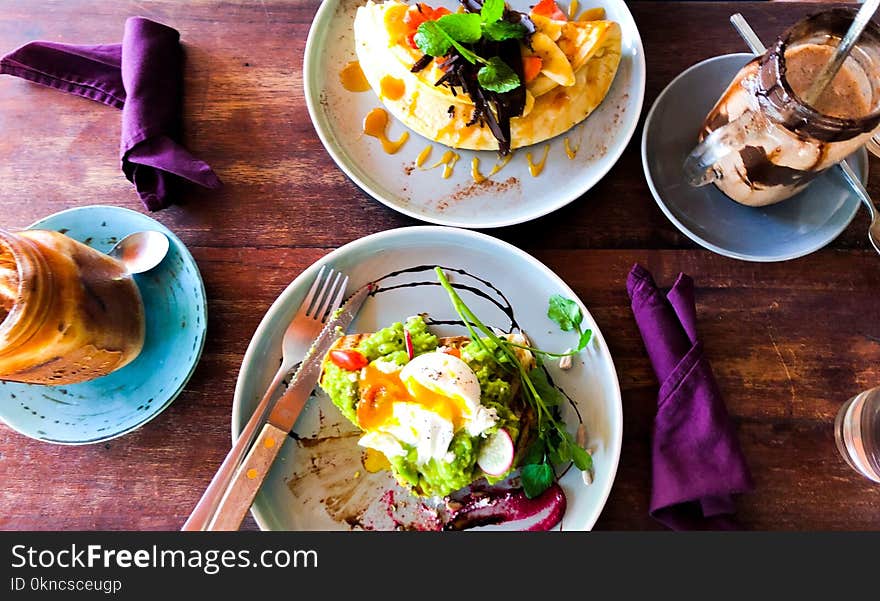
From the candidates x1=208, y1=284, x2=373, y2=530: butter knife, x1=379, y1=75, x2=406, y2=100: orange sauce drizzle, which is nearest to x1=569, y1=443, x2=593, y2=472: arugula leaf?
x1=208, y1=284, x2=373, y2=530: butter knife

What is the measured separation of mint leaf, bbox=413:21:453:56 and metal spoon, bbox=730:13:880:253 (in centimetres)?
82

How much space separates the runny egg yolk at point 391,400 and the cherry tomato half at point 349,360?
0.04m

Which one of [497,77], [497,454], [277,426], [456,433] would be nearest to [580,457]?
[497,454]

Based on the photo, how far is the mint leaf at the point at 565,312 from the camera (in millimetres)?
1624

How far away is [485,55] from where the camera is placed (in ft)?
5.74

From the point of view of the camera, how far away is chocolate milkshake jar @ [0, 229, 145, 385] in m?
1.35

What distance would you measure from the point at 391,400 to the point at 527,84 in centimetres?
95

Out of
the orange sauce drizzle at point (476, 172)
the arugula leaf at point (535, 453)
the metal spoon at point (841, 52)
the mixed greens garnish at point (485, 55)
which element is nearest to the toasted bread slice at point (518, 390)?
the arugula leaf at point (535, 453)

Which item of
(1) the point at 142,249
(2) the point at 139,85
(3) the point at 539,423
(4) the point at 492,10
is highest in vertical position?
(4) the point at 492,10

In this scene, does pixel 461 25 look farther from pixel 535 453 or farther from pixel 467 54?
pixel 535 453

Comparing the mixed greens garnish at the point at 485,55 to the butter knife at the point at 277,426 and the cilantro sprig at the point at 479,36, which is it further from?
the butter knife at the point at 277,426

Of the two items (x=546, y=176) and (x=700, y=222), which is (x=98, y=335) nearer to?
(x=546, y=176)

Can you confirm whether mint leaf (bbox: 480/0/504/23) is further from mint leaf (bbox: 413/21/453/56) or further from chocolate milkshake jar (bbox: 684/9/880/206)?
chocolate milkshake jar (bbox: 684/9/880/206)

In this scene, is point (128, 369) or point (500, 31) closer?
point (128, 369)
